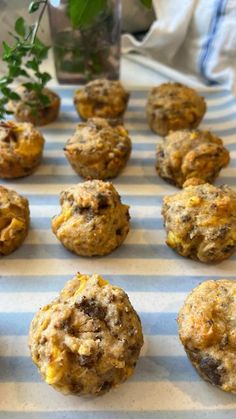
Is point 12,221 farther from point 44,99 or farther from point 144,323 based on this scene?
point 44,99

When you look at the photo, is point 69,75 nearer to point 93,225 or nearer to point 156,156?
point 156,156

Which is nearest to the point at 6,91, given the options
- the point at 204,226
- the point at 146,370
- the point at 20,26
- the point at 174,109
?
the point at 20,26

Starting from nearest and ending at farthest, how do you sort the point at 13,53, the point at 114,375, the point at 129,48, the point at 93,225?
the point at 114,375, the point at 93,225, the point at 13,53, the point at 129,48

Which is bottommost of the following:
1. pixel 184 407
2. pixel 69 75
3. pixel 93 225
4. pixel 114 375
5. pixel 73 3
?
pixel 184 407

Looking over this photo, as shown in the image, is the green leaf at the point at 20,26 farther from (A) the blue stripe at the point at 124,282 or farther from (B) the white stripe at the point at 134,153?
(A) the blue stripe at the point at 124,282

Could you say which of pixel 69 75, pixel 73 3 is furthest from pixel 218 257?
pixel 69 75
